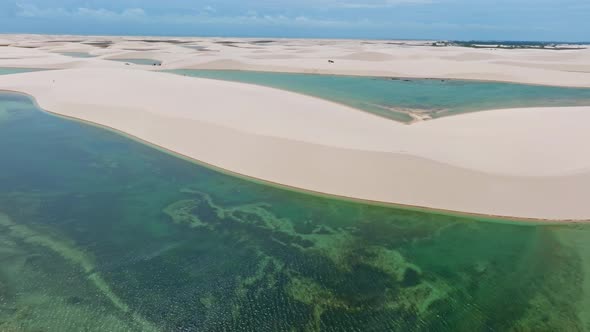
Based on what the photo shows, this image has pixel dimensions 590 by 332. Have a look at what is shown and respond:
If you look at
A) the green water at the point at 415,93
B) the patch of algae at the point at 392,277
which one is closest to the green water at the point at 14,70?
the green water at the point at 415,93

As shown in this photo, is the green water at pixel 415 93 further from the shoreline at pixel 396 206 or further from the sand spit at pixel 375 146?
the shoreline at pixel 396 206

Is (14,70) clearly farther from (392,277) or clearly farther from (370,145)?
(392,277)

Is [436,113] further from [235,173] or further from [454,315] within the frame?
[454,315]

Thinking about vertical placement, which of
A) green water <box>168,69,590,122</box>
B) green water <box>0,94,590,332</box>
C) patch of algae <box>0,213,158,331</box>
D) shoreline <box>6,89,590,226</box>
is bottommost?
patch of algae <box>0,213,158,331</box>

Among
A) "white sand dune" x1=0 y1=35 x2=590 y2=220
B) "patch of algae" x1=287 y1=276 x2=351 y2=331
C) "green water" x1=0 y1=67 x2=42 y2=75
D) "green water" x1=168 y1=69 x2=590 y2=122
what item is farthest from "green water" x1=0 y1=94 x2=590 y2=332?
"green water" x1=0 y1=67 x2=42 y2=75

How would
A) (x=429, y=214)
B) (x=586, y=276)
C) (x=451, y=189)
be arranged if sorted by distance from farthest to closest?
(x=451, y=189), (x=429, y=214), (x=586, y=276)

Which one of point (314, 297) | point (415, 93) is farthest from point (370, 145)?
point (415, 93)

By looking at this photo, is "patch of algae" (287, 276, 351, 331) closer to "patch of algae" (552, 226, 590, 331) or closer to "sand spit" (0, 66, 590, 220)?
"patch of algae" (552, 226, 590, 331)

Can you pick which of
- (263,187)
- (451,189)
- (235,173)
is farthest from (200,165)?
(451,189)
